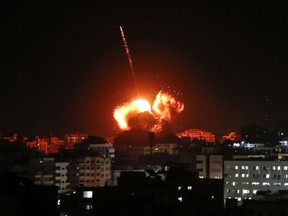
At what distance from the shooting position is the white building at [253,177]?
33.6m

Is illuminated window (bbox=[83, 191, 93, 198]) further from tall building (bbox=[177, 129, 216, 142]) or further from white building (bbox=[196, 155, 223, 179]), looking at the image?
tall building (bbox=[177, 129, 216, 142])

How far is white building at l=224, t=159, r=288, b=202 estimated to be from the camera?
33.6 meters

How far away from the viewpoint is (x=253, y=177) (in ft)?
113

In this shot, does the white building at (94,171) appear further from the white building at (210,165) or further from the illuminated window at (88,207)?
the illuminated window at (88,207)

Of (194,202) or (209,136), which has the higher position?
(209,136)

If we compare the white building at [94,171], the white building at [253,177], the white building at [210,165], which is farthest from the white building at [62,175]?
the white building at [253,177]

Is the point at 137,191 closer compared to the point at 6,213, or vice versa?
the point at 6,213

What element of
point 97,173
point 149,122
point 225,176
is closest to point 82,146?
point 149,122

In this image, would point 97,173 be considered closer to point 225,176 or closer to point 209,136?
point 225,176

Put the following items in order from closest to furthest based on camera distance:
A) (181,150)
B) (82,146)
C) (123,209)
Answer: (123,209), (82,146), (181,150)

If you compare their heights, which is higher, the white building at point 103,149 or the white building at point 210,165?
the white building at point 103,149

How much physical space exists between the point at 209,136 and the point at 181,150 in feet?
53.2

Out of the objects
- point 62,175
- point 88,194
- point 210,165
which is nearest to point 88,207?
point 88,194

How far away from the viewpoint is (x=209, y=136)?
67.5 m
